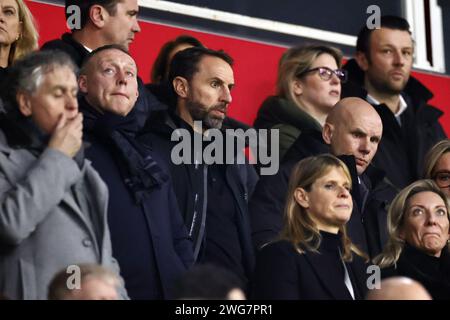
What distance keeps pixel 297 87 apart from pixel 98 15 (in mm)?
1394

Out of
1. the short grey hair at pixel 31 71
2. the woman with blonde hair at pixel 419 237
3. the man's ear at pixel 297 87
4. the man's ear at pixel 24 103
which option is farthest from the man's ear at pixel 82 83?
the man's ear at pixel 297 87

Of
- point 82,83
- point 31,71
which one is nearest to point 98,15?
point 82,83

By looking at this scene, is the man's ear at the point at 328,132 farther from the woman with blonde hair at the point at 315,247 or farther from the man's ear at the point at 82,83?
the man's ear at the point at 82,83

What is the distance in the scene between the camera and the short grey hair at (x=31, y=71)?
6406 mm

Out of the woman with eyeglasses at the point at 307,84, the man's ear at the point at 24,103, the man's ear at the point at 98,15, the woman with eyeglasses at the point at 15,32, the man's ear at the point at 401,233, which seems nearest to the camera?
the man's ear at the point at 24,103

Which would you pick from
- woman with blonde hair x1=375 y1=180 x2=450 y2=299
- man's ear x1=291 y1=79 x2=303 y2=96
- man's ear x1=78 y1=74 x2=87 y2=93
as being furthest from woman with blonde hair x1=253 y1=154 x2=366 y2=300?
man's ear x1=291 y1=79 x2=303 y2=96

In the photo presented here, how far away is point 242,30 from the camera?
10.0 metres

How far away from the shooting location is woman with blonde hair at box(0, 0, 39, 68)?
7.38m

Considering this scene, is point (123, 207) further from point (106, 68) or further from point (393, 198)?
point (393, 198)

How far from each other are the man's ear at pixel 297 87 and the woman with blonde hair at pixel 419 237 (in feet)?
4.14

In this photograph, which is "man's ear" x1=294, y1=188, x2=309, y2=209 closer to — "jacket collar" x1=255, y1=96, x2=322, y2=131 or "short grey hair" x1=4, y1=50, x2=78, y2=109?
"short grey hair" x1=4, y1=50, x2=78, y2=109

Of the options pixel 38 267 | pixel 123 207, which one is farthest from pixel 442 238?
pixel 38 267

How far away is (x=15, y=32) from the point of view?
7422 mm

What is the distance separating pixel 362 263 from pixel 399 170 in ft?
6.61
